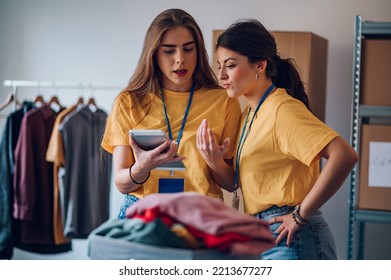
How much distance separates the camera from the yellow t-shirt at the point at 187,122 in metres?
1.47

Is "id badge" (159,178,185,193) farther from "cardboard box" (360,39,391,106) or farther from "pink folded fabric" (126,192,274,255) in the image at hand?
"cardboard box" (360,39,391,106)

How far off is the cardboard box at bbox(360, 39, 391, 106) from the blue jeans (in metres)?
0.77

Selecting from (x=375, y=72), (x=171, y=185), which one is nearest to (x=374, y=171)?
(x=375, y=72)

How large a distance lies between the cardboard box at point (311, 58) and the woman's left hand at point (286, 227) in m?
0.71

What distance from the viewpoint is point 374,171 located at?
202 centimetres

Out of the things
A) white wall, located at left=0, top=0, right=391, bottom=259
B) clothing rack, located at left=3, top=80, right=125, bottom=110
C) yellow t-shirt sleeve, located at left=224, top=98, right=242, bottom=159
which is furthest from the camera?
clothing rack, located at left=3, top=80, right=125, bottom=110

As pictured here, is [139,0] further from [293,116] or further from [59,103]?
[59,103]

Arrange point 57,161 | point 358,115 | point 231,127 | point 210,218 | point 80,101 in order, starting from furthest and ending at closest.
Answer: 1. point 80,101
2. point 57,161
3. point 358,115
4. point 231,127
5. point 210,218

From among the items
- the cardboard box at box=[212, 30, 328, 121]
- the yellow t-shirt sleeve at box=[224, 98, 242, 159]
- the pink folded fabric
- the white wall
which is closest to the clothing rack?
the white wall

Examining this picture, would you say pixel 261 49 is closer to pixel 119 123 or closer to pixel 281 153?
pixel 281 153

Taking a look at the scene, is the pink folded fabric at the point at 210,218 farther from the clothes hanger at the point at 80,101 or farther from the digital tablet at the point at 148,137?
the clothes hanger at the point at 80,101

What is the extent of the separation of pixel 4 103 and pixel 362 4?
4.62 feet

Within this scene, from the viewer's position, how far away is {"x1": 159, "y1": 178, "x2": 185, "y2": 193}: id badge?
1469 mm

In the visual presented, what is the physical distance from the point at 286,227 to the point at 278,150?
160mm
